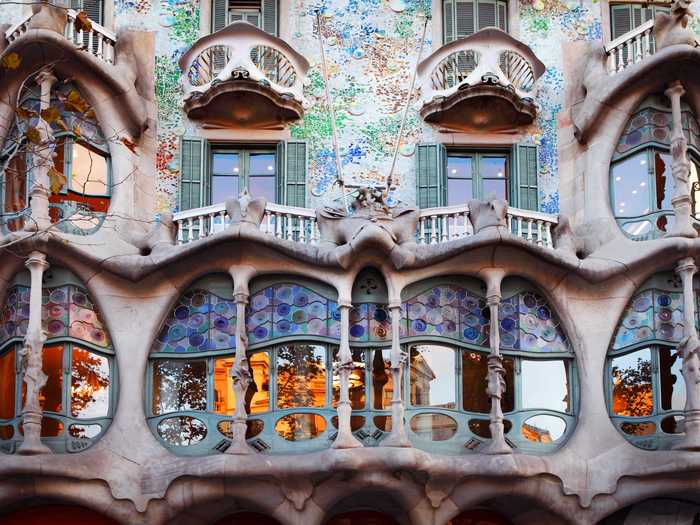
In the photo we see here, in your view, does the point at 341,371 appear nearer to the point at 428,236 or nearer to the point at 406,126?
the point at 428,236

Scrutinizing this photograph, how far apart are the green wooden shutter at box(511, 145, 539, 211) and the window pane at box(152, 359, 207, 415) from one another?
5.92 metres

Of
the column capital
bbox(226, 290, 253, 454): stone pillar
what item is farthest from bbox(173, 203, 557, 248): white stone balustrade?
the column capital

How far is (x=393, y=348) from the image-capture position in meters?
18.5

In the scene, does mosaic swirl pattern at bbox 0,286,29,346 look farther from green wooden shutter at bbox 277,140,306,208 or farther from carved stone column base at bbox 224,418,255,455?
green wooden shutter at bbox 277,140,306,208

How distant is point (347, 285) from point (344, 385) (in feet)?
5.01

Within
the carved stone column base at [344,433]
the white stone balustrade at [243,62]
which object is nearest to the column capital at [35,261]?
the white stone balustrade at [243,62]

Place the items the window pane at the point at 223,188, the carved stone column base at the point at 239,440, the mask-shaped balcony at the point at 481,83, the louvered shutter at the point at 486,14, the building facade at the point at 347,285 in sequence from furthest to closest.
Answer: the louvered shutter at the point at 486,14 < the window pane at the point at 223,188 < the mask-shaped balcony at the point at 481,83 < the building facade at the point at 347,285 < the carved stone column base at the point at 239,440

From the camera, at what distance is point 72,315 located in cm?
1905

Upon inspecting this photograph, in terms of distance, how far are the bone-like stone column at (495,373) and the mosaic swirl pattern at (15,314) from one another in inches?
277

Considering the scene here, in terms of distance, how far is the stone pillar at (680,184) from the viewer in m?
19.2

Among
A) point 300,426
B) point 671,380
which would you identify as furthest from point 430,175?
point 671,380

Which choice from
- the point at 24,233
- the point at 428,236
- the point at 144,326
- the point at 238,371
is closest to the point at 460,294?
the point at 428,236

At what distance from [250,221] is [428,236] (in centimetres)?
285

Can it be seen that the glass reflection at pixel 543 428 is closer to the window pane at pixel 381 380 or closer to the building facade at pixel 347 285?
the building facade at pixel 347 285
